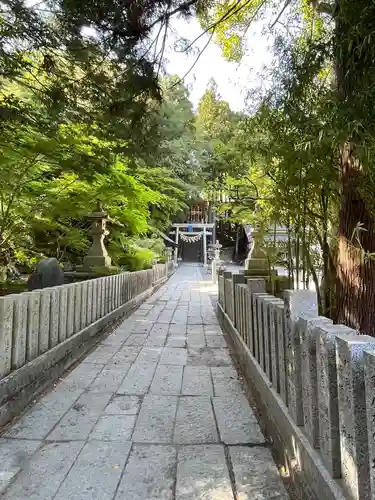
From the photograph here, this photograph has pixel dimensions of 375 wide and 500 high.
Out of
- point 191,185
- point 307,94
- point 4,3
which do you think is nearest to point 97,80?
point 4,3

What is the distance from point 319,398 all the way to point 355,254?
7.12 ft

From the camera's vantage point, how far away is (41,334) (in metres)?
3.26

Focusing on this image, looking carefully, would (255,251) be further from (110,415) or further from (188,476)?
(188,476)

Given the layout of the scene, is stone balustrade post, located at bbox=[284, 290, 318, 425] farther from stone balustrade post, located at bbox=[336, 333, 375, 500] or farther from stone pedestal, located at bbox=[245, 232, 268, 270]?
stone pedestal, located at bbox=[245, 232, 268, 270]

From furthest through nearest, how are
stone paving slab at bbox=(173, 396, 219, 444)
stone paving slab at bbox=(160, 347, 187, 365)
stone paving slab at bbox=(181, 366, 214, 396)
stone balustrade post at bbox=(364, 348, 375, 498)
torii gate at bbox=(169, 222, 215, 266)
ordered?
torii gate at bbox=(169, 222, 215, 266), stone paving slab at bbox=(160, 347, 187, 365), stone paving slab at bbox=(181, 366, 214, 396), stone paving slab at bbox=(173, 396, 219, 444), stone balustrade post at bbox=(364, 348, 375, 498)

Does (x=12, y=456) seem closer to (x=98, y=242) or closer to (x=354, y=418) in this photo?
(x=354, y=418)

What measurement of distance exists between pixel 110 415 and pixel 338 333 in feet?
5.96

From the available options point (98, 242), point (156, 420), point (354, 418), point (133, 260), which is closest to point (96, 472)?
point (156, 420)

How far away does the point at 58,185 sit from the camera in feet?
23.3

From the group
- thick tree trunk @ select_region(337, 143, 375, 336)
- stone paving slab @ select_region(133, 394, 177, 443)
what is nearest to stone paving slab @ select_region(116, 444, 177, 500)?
stone paving slab @ select_region(133, 394, 177, 443)

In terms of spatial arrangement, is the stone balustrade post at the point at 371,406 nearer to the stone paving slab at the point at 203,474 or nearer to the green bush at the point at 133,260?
the stone paving slab at the point at 203,474

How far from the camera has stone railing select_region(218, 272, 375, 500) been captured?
1282 millimetres

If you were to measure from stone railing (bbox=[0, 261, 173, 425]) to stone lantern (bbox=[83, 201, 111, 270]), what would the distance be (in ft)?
8.37

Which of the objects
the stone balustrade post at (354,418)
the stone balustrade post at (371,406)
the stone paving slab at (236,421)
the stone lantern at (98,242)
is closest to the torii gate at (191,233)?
the stone lantern at (98,242)
